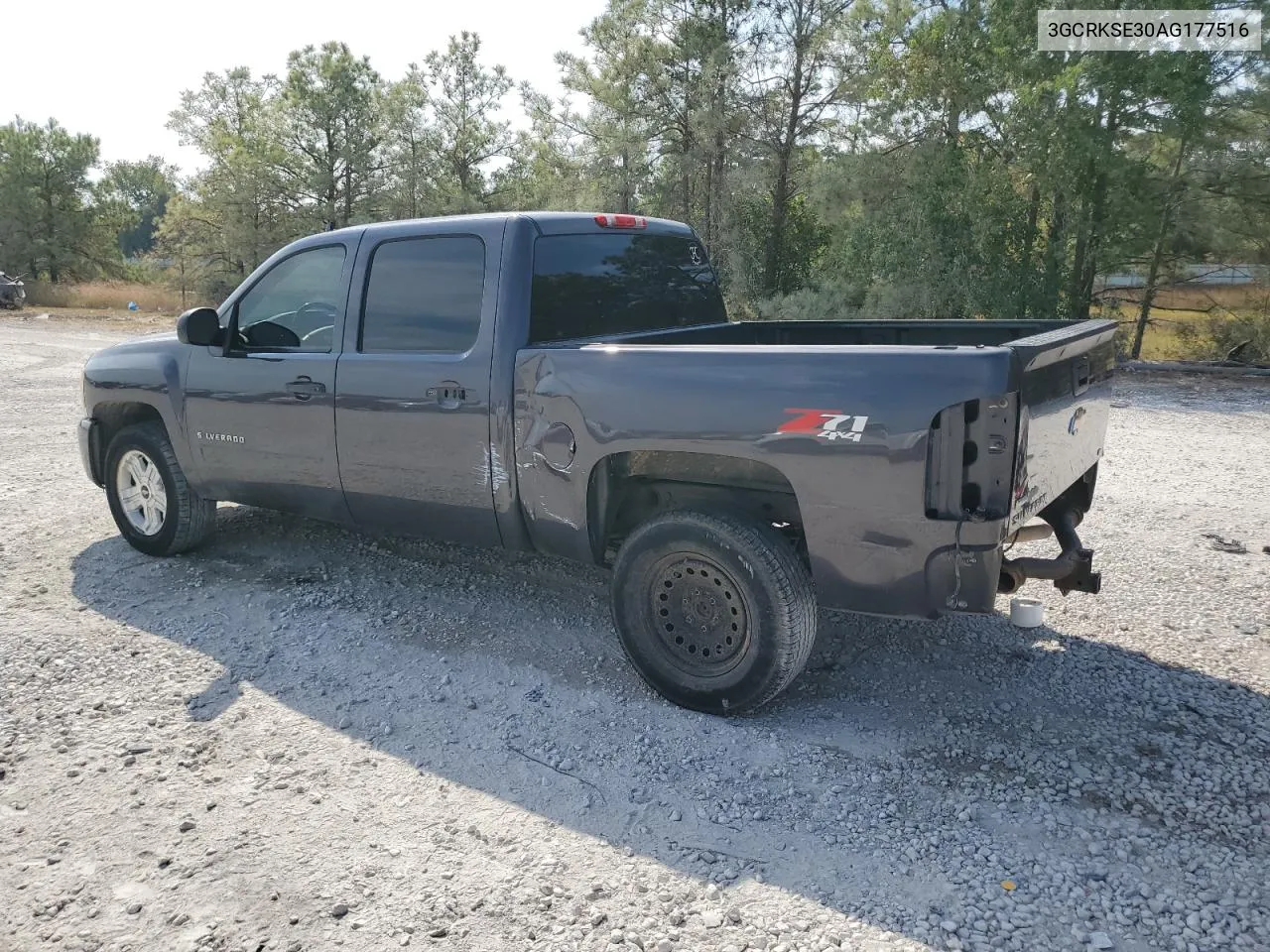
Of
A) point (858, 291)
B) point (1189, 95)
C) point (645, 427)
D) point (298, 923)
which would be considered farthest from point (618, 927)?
point (858, 291)

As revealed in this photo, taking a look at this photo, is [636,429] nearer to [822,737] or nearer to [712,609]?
[712,609]

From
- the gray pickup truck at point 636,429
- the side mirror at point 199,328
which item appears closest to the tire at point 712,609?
the gray pickup truck at point 636,429

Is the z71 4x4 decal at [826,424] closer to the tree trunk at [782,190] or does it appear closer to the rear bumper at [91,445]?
the rear bumper at [91,445]

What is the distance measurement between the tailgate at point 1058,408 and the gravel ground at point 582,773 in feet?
3.04

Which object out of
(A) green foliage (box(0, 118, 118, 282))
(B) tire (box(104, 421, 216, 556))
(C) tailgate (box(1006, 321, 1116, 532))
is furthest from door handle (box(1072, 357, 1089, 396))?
(A) green foliage (box(0, 118, 118, 282))

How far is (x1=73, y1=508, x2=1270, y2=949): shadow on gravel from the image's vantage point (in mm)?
2877

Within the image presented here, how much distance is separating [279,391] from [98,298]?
34.8m

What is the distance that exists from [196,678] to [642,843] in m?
2.29

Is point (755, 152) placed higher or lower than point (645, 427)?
higher

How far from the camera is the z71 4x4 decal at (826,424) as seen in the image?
319cm

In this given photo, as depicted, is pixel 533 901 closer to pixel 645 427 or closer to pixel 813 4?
pixel 645 427

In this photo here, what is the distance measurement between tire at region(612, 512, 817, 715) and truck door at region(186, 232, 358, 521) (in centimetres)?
189

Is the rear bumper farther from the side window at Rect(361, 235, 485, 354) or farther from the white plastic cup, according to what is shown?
the white plastic cup

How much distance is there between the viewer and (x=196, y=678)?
4164 mm
